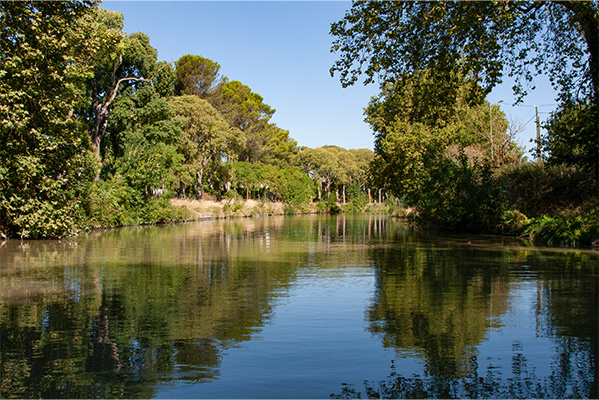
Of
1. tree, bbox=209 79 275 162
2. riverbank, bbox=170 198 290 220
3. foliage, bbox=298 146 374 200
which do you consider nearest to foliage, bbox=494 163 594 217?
riverbank, bbox=170 198 290 220

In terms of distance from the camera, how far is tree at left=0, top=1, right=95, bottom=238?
16469 mm

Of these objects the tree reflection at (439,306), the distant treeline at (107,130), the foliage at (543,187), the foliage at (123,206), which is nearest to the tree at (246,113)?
the distant treeline at (107,130)

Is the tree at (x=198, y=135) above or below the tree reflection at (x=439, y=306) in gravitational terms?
above

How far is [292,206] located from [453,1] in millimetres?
60046

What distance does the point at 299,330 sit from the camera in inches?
260

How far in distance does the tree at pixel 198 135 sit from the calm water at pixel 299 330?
123ft

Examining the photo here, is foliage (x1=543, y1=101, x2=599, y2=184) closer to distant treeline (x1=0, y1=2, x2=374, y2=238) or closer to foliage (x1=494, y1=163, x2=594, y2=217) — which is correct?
foliage (x1=494, y1=163, x2=594, y2=217)

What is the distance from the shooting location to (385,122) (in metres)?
47.3

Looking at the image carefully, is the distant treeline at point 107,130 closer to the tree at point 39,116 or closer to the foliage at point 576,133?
the tree at point 39,116

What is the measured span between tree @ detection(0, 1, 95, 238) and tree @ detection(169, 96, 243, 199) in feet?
87.8

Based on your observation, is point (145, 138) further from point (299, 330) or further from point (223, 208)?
point (299, 330)

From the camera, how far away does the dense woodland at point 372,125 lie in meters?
13.6

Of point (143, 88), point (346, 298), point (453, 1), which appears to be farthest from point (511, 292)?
point (143, 88)

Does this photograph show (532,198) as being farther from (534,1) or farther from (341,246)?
(534,1)
